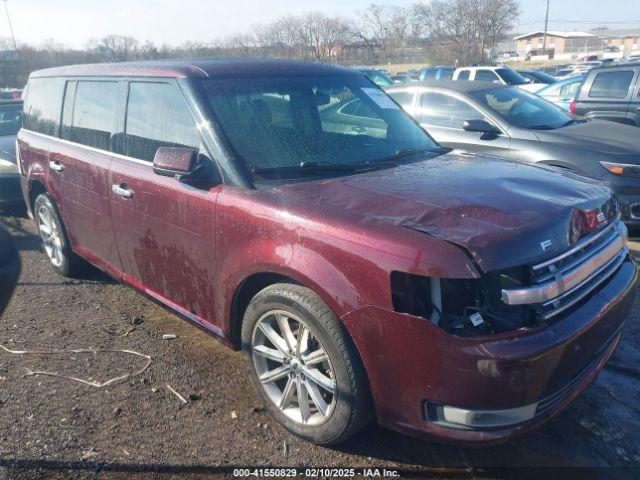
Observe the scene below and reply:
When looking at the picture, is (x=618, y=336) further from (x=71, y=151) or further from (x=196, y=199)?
(x=71, y=151)

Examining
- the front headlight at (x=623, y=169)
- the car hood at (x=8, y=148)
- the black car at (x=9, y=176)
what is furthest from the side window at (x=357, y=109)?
the car hood at (x=8, y=148)

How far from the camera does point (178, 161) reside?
294 cm

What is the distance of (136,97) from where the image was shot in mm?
3670

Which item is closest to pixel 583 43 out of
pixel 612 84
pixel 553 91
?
pixel 553 91

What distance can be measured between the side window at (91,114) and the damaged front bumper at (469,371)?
2552 mm

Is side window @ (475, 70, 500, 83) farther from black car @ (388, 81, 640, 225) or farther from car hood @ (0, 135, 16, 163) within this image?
car hood @ (0, 135, 16, 163)

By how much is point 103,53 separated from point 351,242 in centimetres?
3249

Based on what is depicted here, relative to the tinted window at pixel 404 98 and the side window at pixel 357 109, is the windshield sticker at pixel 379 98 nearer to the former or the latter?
the side window at pixel 357 109

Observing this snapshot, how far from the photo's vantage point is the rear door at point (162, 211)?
3.12 meters

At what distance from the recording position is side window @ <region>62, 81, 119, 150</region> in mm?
3902

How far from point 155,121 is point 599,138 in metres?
4.86

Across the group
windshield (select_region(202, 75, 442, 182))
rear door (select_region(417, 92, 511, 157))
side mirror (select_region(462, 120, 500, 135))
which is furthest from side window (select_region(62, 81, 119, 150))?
rear door (select_region(417, 92, 511, 157))

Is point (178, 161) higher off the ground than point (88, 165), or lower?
higher

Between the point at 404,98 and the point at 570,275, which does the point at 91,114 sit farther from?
the point at 404,98
